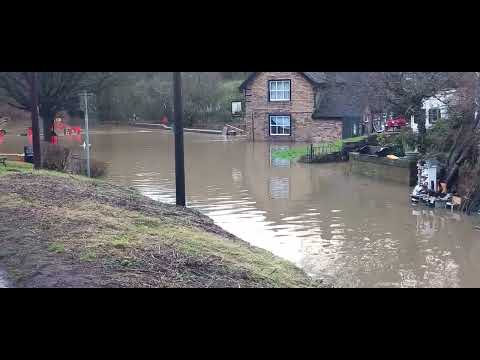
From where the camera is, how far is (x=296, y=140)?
123 ft

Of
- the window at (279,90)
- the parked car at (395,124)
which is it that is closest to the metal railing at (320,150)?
the parked car at (395,124)

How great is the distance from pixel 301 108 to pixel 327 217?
2167 centimetres

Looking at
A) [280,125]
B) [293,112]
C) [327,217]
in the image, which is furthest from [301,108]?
[327,217]

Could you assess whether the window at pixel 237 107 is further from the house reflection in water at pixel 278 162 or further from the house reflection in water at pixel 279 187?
the house reflection in water at pixel 279 187

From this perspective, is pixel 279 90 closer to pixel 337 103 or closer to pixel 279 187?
pixel 337 103

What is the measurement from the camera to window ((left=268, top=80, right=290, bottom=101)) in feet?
123

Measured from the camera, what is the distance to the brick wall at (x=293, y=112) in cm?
3656

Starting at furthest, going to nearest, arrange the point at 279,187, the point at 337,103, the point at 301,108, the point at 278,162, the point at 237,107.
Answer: the point at 237,107, the point at 301,108, the point at 337,103, the point at 278,162, the point at 279,187

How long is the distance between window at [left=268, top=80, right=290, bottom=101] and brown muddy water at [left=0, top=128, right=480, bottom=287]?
7.96 m

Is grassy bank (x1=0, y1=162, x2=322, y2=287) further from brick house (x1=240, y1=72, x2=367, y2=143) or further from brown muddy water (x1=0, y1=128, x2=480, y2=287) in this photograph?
brick house (x1=240, y1=72, x2=367, y2=143)

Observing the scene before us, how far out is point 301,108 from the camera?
37094 mm

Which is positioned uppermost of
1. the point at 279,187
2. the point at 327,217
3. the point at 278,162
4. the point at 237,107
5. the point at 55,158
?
the point at 237,107

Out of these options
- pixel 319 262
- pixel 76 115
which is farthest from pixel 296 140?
pixel 319 262
